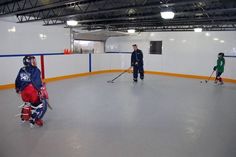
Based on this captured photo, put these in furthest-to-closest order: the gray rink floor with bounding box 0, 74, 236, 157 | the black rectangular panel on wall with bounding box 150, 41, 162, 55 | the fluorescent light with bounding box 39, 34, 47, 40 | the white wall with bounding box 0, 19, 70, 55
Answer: the black rectangular panel on wall with bounding box 150, 41, 162, 55, the fluorescent light with bounding box 39, 34, 47, 40, the white wall with bounding box 0, 19, 70, 55, the gray rink floor with bounding box 0, 74, 236, 157

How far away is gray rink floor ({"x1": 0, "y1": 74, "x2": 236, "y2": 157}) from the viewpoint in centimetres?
266

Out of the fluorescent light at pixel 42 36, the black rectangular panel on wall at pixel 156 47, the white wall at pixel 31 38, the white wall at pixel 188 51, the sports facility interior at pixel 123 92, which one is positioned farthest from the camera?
the black rectangular panel on wall at pixel 156 47

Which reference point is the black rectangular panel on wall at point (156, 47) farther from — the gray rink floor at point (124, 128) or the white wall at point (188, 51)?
the gray rink floor at point (124, 128)

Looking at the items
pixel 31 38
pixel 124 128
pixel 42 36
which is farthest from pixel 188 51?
pixel 124 128

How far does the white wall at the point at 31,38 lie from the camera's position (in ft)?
24.8

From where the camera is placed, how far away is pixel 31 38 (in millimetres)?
8438

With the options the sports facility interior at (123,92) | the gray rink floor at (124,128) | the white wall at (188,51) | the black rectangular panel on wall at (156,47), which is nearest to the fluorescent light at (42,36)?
the sports facility interior at (123,92)

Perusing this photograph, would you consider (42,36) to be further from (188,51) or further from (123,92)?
(188,51)

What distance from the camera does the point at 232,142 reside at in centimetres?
293

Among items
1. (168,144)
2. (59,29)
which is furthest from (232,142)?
Answer: (59,29)

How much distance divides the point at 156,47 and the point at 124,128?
8.48 metres

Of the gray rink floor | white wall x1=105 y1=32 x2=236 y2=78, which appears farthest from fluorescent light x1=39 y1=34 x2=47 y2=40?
white wall x1=105 y1=32 x2=236 y2=78

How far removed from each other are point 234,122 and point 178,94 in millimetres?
2355

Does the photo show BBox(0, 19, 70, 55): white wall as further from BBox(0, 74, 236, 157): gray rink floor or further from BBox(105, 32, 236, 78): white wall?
BBox(105, 32, 236, 78): white wall
